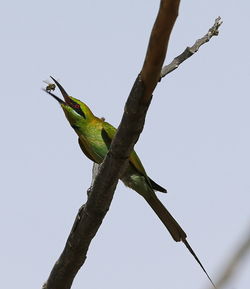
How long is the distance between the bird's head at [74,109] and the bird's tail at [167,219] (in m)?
0.81

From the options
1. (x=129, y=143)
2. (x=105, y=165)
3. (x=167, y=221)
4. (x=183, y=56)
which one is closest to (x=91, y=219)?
(x=105, y=165)

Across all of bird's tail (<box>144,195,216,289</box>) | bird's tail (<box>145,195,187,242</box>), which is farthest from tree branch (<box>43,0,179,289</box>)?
bird's tail (<box>145,195,187,242</box>)

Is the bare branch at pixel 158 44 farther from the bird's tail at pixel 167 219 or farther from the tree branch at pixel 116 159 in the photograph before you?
the bird's tail at pixel 167 219

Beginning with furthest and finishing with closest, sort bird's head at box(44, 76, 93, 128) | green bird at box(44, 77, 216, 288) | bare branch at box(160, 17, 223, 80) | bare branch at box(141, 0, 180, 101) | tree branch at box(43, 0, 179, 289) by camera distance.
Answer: bird's head at box(44, 76, 93, 128) < green bird at box(44, 77, 216, 288) < bare branch at box(160, 17, 223, 80) < tree branch at box(43, 0, 179, 289) < bare branch at box(141, 0, 180, 101)

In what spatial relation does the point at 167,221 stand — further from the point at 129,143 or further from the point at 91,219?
the point at 129,143

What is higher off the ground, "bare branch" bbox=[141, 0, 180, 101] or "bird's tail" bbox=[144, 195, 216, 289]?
"bare branch" bbox=[141, 0, 180, 101]

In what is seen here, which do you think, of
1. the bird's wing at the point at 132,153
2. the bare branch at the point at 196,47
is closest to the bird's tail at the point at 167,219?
the bird's wing at the point at 132,153

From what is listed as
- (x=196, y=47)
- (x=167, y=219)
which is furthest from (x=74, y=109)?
(x=196, y=47)

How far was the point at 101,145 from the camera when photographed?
3.69 meters

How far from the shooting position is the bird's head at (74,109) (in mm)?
3771

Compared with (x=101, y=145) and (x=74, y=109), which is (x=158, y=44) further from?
(x=74, y=109)

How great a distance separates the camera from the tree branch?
1608 mm

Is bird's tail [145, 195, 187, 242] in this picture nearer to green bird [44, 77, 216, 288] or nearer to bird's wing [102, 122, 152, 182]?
green bird [44, 77, 216, 288]

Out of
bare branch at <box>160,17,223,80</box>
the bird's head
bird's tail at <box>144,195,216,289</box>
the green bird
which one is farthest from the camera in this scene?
the bird's head
